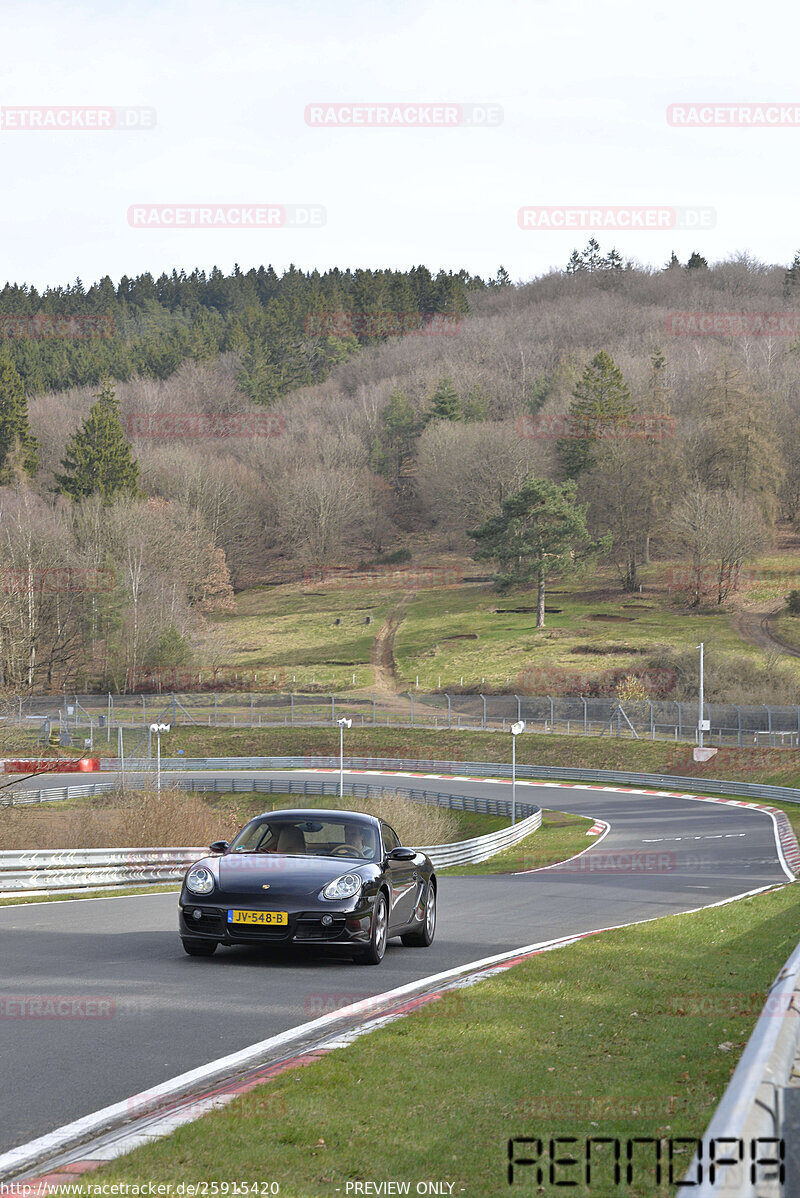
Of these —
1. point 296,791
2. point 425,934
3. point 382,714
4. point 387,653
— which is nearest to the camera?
point 425,934

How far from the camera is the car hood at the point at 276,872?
10742 millimetres

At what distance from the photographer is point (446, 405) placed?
124 metres

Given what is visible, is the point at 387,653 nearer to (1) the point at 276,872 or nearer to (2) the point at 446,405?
(2) the point at 446,405

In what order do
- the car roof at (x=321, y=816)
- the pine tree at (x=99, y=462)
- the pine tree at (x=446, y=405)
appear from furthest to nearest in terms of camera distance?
the pine tree at (x=446, y=405) → the pine tree at (x=99, y=462) → the car roof at (x=321, y=816)

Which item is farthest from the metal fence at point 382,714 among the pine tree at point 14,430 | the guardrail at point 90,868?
the pine tree at point 14,430

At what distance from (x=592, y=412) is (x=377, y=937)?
95.8 m

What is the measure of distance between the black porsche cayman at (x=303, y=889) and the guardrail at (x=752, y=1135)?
6829mm

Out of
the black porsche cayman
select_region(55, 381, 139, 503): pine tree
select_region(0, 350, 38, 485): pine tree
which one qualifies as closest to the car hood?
the black porsche cayman

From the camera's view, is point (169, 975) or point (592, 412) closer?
point (169, 975)

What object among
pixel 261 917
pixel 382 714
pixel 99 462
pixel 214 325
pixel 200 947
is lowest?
pixel 382 714

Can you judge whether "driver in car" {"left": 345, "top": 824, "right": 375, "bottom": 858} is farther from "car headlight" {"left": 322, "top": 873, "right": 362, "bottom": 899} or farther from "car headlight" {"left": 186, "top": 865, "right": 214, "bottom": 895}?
"car headlight" {"left": 186, "top": 865, "right": 214, "bottom": 895}

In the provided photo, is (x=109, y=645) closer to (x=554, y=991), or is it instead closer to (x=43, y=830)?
(x=43, y=830)

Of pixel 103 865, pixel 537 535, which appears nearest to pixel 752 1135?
pixel 103 865

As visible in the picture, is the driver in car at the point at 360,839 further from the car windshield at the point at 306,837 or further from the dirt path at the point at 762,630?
the dirt path at the point at 762,630
